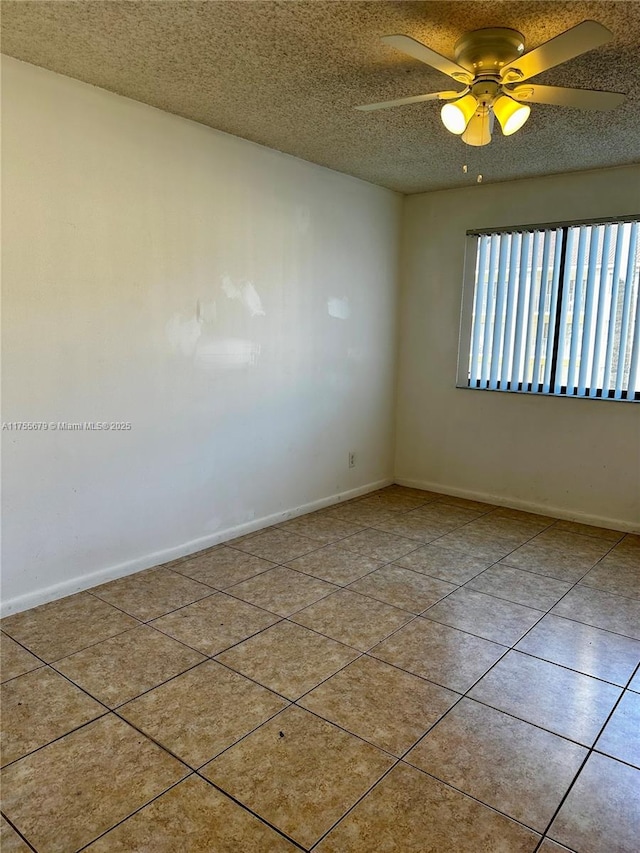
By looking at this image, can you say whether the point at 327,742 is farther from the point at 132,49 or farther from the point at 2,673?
the point at 132,49

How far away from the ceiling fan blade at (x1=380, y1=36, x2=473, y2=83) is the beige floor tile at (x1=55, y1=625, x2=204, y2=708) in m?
2.41

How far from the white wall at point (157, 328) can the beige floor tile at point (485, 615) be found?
5.03ft

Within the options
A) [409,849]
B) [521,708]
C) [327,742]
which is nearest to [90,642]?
[327,742]

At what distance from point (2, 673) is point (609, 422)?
13.0 feet

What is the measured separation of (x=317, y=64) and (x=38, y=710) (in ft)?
9.20

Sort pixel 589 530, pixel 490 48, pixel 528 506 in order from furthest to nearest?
1. pixel 528 506
2. pixel 589 530
3. pixel 490 48

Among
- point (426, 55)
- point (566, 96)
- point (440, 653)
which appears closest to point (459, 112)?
point (426, 55)

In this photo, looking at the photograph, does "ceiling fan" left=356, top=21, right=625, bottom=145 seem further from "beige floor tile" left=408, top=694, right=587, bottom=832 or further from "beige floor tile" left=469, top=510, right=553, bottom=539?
"beige floor tile" left=469, top=510, right=553, bottom=539

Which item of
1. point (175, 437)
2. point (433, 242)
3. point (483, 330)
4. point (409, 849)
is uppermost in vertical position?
point (433, 242)

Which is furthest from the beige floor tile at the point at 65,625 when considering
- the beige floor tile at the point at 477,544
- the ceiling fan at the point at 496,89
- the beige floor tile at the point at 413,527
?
the ceiling fan at the point at 496,89

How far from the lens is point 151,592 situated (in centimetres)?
303

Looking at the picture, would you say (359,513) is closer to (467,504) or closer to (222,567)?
(467,504)

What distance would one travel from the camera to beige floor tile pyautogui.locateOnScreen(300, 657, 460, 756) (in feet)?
6.59

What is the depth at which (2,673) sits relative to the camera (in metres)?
2.29
